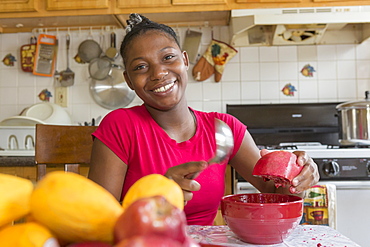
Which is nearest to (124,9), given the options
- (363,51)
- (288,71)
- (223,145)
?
(288,71)

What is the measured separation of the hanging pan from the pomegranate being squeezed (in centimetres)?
200

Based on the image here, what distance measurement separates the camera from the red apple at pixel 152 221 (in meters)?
0.26

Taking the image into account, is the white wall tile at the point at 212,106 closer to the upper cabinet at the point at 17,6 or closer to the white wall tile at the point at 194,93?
the white wall tile at the point at 194,93

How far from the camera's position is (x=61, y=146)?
1.16 metres

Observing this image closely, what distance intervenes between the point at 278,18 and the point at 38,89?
1619 millimetres

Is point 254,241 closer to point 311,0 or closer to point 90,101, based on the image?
point 311,0

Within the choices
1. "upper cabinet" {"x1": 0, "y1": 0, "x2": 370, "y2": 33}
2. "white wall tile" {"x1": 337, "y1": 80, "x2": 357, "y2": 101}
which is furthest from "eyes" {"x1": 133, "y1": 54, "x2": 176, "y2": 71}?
"white wall tile" {"x1": 337, "y1": 80, "x2": 357, "y2": 101}

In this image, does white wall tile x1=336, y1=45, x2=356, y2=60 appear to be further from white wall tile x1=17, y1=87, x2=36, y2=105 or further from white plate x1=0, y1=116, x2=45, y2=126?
white wall tile x1=17, y1=87, x2=36, y2=105

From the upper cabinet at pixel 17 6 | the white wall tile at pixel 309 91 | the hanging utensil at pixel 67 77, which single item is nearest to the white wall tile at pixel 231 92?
the white wall tile at pixel 309 91

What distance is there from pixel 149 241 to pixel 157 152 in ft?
2.67

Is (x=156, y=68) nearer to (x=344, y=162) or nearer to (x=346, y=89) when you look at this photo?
(x=344, y=162)

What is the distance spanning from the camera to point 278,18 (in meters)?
2.27

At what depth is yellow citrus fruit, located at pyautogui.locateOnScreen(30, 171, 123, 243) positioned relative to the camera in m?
0.29

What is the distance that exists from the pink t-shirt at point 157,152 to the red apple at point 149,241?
2.50ft
